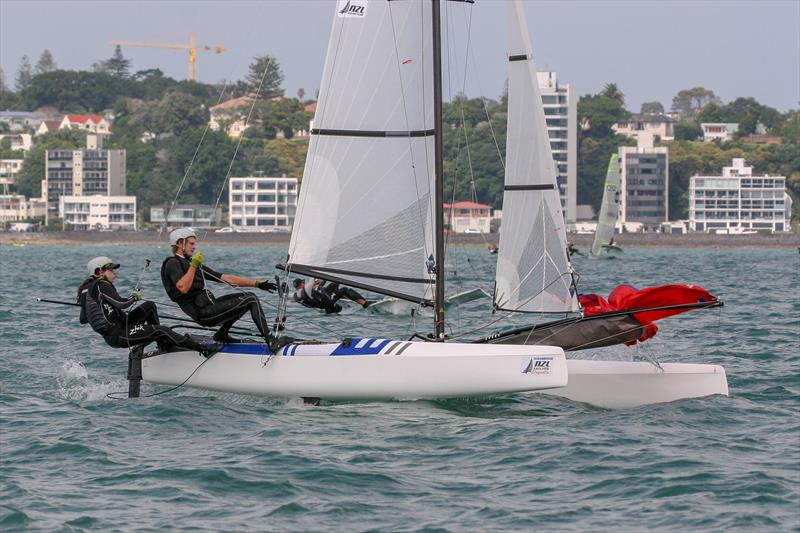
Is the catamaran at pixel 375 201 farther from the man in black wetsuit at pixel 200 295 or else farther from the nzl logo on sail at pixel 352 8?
the man in black wetsuit at pixel 200 295

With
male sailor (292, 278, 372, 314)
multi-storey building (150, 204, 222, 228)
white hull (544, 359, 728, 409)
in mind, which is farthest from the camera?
multi-storey building (150, 204, 222, 228)

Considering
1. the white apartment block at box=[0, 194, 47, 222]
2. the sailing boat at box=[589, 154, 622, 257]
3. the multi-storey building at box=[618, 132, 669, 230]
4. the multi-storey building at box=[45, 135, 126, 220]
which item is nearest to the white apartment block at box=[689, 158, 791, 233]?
the multi-storey building at box=[618, 132, 669, 230]

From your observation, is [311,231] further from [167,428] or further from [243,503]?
[243,503]

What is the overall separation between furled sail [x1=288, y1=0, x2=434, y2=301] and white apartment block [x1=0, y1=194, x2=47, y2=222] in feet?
476

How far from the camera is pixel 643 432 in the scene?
12242 millimetres

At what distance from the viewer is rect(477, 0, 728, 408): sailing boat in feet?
45.3

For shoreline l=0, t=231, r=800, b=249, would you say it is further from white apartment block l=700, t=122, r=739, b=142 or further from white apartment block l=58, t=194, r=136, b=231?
white apartment block l=700, t=122, r=739, b=142

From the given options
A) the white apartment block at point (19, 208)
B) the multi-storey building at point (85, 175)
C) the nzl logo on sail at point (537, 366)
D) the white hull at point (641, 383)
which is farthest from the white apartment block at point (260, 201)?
the nzl logo on sail at point (537, 366)

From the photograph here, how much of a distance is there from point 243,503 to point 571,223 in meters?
135

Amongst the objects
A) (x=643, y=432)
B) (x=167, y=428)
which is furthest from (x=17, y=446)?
(x=643, y=432)

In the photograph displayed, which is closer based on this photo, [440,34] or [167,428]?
[167,428]

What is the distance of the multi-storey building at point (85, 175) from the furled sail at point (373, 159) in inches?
5625

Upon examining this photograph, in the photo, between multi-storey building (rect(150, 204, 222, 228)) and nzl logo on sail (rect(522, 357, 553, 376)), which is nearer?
nzl logo on sail (rect(522, 357, 553, 376))

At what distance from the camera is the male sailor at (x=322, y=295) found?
21.5m
